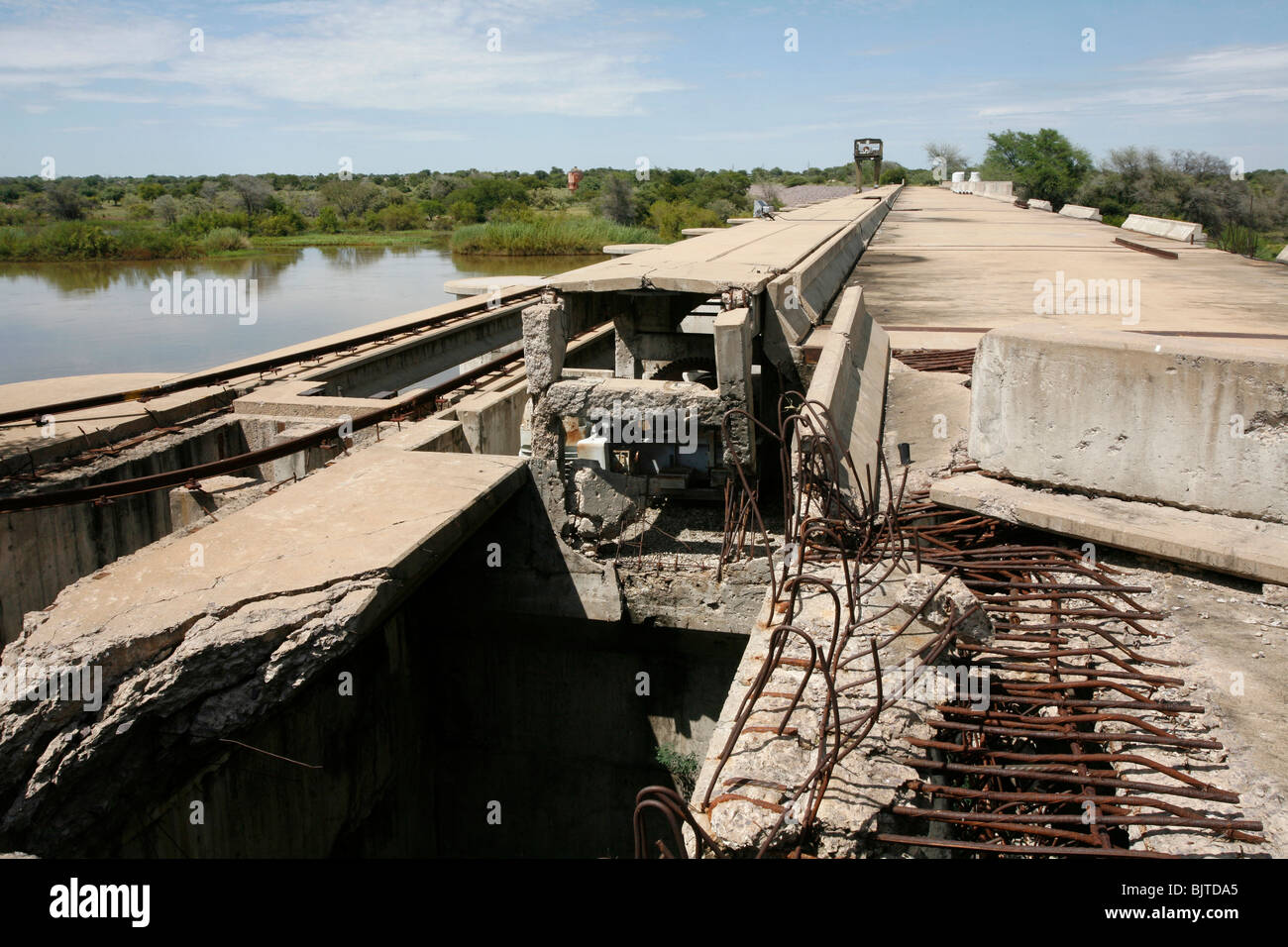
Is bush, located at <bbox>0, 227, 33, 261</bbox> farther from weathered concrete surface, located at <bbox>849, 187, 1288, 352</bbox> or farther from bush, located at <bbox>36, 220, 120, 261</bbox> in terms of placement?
Answer: weathered concrete surface, located at <bbox>849, 187, 1288, 352</bbox>

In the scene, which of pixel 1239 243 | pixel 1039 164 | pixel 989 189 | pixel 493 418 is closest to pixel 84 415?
pixel 493 418

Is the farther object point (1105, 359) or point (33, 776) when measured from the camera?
point (1105, 359)

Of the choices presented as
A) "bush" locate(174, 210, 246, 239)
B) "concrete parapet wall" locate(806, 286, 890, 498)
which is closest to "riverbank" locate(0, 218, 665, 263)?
"bush" locate(174, 210, 246, 239)

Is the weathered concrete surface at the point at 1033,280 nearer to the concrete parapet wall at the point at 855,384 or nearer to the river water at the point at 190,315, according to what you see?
the concrete parapet wall at the point at 855,384

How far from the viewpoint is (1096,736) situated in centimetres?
304

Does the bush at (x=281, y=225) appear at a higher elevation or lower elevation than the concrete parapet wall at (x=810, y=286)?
higher

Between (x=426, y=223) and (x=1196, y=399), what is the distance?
57458 millimetres

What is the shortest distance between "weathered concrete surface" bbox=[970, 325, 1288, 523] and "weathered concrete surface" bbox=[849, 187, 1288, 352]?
109cm

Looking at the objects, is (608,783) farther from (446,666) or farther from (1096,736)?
(1096,736)

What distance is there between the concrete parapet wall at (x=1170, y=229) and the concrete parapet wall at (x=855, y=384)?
13811 millimetres

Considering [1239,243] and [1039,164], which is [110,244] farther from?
[1039,164]

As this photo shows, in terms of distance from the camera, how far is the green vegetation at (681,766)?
23.6 ft

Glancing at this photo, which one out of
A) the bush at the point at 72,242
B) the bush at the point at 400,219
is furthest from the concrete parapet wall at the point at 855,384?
the bush at the point at 400,219

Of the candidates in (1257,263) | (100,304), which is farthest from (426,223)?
(1257,263)
